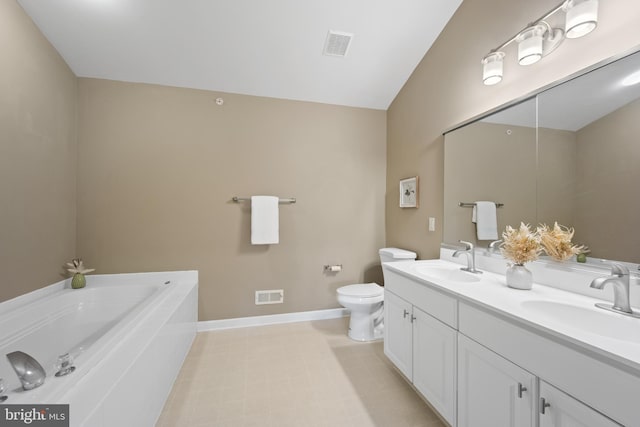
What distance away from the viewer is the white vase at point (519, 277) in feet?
4.10

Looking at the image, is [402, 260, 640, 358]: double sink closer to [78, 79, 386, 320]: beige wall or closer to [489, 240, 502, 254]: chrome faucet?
[489, 240, 502, 254]: chrome faucet

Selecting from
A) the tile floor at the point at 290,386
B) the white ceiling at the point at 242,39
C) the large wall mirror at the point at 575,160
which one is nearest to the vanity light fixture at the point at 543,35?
the large wall mirror at the point at 575,160

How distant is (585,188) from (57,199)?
134 inches

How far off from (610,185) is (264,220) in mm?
2290

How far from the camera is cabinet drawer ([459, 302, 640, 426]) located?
0.65 m

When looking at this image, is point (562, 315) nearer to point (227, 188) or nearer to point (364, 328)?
point (364, 328)

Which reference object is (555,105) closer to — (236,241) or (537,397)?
(537,397)

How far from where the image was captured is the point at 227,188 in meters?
2.52

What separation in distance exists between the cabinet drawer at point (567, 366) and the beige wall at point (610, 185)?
2.00 ft

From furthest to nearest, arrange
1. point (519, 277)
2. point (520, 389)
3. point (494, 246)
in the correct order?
1. point (494, 246)
2. point (519, 277)
3. point (520, 389)

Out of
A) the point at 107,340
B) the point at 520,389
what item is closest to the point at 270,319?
the point at 107,340

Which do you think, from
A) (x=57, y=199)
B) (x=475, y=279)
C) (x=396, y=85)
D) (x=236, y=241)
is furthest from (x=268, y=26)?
(x=475, y=279)

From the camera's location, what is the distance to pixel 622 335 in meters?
0.91

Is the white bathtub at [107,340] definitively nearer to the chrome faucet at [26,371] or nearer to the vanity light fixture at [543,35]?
the chrome faucet at [26,371]
